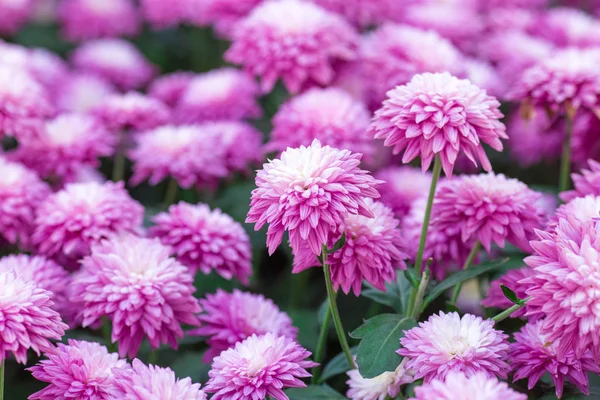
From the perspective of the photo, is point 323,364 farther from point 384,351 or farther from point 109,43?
Result: point 109,43

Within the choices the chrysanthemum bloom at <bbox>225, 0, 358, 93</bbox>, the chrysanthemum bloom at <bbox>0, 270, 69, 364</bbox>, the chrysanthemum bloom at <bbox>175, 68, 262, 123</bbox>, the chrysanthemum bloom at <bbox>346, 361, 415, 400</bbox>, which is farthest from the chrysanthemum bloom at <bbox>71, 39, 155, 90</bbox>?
the chrysanthemum bloom at <bbox>346, 361, 415, 400</bbox>

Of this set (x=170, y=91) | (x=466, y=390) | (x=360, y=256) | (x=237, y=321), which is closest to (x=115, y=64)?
(x=170, y=91)

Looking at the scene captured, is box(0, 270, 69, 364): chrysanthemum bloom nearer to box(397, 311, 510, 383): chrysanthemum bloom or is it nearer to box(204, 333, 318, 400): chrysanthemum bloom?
box(204, 333, 318, 400): chrysanthemum bloom

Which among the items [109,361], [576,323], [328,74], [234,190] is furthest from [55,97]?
[576,323]

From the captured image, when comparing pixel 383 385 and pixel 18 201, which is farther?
pixel 18 201

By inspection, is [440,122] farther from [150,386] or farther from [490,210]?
[150,386]

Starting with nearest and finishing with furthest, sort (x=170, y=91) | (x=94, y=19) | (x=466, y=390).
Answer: (x=466, y=390) < (x=170, y=91) < (x=94, y=19)

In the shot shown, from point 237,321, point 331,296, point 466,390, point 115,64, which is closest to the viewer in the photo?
point 466,390
